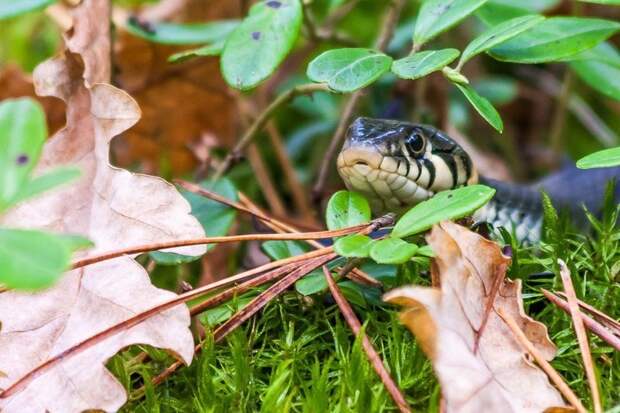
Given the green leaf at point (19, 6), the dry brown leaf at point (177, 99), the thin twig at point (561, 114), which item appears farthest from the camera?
the dry brown leaf at point (177, 99)

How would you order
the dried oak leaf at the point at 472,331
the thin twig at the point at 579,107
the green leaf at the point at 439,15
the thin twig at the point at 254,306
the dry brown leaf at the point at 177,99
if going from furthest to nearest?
the thin twig at the point at 579,107, the dry brown leaf at the point at 177,99, the green leaf at the point at 439,15, the thin twig at the point at 254,306, the dried oak leaf at the point at 472,331

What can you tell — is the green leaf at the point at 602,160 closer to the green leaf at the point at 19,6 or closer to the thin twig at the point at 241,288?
the thin twig at the point at 241,288

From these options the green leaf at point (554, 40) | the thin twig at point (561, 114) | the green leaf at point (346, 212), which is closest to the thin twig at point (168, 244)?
the green leaf at point (346, 212)

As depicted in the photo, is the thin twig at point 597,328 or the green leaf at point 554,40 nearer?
the thin twig at point 597,328

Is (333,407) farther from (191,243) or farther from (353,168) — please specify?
(353,168)

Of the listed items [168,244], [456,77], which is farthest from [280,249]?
[456,77]

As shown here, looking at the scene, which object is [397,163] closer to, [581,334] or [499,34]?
[499,34]

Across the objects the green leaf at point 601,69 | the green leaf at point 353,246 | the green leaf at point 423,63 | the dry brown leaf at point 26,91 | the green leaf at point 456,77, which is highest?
the green leaf at point 423,63
